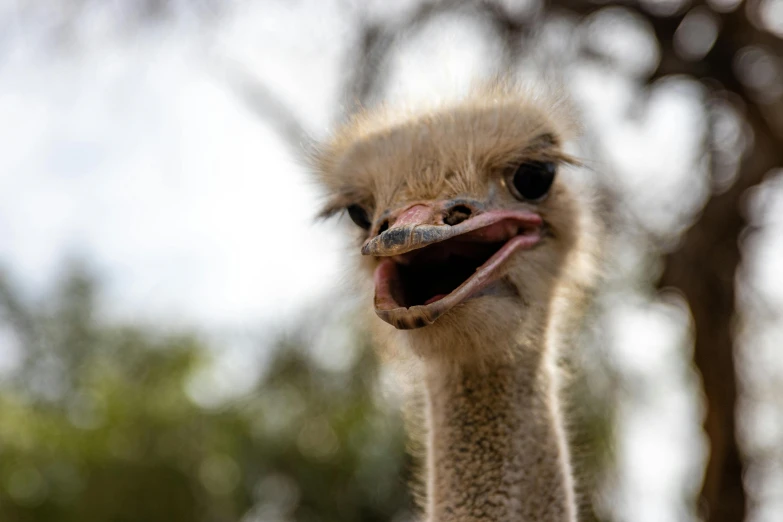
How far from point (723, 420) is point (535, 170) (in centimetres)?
308

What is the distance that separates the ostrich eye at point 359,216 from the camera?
243 cm

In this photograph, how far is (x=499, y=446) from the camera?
89.3 inches

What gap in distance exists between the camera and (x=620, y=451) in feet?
19.4

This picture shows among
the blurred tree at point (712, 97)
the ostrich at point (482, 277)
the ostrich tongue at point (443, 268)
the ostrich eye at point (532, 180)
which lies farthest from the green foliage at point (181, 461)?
the ostrich tongue at point (443, 268)

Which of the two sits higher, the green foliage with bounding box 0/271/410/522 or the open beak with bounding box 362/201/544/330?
the green foliage with bounding box 0/271/410/522

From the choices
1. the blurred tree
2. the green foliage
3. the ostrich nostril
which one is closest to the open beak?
the ostrich nostril

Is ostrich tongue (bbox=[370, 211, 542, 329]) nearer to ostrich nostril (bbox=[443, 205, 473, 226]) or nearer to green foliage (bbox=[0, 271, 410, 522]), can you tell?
ostrich nostril (bbox=[443, 205, 473, 226])

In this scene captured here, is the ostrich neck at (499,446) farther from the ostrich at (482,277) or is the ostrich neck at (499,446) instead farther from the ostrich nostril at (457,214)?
the ostrich nostril at (457,214)

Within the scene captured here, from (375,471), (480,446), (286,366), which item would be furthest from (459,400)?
(375,471)

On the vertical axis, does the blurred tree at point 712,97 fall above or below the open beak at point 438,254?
above

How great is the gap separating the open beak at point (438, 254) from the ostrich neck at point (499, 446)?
0.33 meters

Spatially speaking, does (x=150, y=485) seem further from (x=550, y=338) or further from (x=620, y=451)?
(x=550, y=338)

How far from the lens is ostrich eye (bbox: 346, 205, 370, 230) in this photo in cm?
243

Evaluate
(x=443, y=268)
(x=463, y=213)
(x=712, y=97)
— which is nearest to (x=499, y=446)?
(x=443, y=268)
